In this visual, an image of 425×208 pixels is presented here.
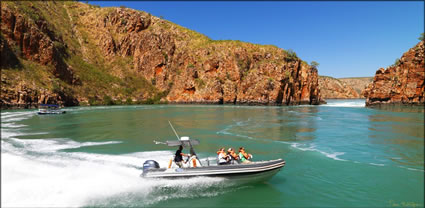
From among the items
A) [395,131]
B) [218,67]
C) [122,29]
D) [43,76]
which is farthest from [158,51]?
[395,131]

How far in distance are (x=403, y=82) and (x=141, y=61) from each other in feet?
309

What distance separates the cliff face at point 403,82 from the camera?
5922 cm

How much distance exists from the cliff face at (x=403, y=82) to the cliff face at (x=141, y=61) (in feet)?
101

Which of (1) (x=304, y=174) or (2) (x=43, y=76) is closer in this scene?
(1) (x=304, y=174)

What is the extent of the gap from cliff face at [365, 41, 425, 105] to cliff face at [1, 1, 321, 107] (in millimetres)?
30837

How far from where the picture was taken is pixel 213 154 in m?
18.8

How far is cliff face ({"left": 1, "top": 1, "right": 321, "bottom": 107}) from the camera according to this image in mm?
76250

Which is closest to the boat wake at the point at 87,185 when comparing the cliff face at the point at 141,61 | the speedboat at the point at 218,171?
the speedboat at the point at 218,171

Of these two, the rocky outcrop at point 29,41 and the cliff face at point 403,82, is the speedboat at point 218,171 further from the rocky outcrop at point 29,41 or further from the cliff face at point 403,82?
the rocky outcrop at point 29,41

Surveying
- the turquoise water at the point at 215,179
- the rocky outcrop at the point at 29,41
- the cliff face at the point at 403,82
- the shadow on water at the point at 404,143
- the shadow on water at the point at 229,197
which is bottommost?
the shadow on water at the point at 229,197

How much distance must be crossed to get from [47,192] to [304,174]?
12.9 meters

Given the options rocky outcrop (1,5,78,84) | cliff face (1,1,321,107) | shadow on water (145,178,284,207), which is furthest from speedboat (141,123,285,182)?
rocky outcrop (1,5,78,84)

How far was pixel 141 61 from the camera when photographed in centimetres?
11069

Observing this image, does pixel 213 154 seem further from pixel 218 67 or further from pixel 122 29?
pixel 122 29
